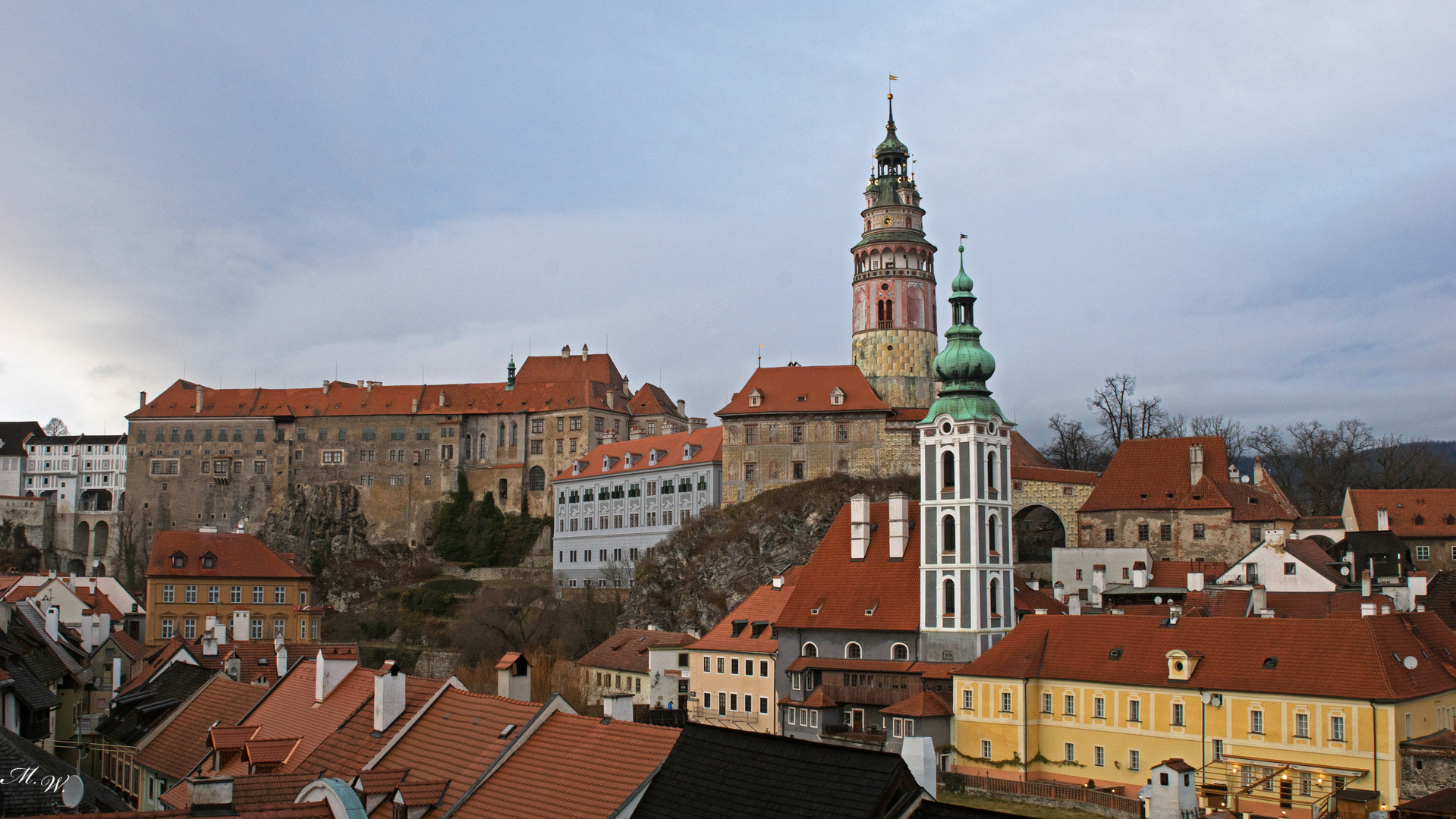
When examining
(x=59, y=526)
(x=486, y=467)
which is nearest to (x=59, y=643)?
(x=486, y=467)

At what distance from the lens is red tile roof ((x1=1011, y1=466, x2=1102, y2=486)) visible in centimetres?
6525

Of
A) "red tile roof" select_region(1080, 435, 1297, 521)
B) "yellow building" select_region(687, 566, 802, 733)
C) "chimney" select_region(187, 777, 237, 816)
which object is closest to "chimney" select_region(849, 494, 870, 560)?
"yellow building" select_region(687, 566, 802, 733)

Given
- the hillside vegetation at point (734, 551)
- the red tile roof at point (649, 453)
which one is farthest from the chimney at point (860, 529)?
the red tile roof at point (649, 453)

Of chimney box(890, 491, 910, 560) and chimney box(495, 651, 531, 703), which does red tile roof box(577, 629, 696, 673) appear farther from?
chimney box(495, 651, 531, 703)

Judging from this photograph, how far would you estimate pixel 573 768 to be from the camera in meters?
17.5

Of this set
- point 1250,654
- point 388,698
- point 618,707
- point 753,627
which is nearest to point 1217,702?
point 1250,654

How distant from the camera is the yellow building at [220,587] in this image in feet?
190

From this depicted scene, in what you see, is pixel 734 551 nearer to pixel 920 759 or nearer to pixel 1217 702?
pixel 1217 702

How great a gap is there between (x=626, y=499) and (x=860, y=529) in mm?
35469

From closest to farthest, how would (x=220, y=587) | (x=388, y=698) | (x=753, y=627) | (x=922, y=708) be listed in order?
(x=388, y=698) → (x=922, y=708) → (x=753, y=627) → (x=220, y=587)

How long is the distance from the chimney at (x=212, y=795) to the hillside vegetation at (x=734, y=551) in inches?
2018

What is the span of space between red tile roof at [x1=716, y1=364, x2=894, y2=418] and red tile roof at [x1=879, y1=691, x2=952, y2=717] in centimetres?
3228

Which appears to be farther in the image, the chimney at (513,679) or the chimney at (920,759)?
the chimney at (513,679)

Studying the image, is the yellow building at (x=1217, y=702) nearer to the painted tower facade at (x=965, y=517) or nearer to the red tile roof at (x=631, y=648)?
the painted tower facade at (x=965, y=517)
